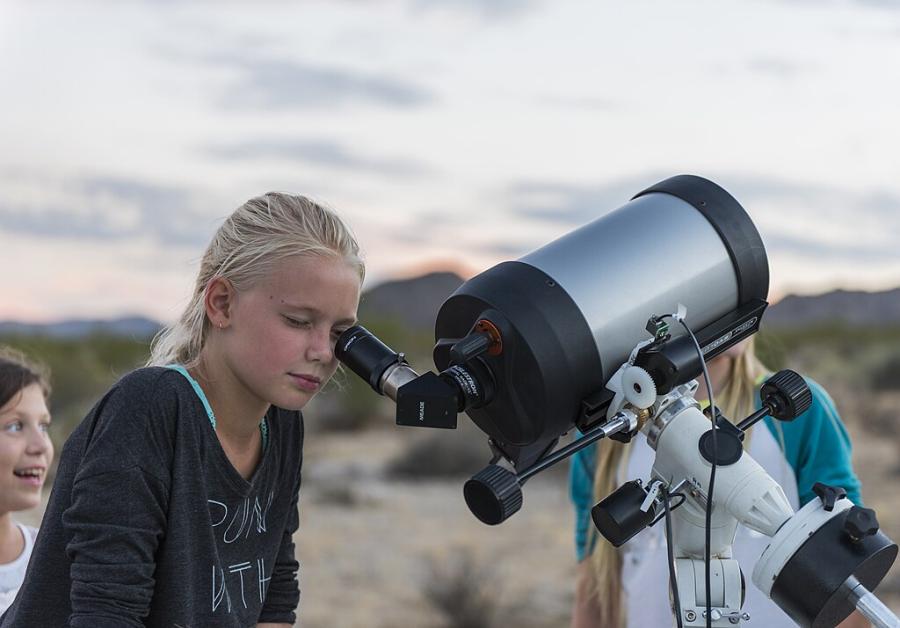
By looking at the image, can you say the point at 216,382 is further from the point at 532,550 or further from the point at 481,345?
the point at 532,550

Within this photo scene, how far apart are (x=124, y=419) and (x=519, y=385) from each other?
29.9 inches

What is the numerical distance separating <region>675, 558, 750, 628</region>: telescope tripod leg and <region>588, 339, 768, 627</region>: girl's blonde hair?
3.27 feet

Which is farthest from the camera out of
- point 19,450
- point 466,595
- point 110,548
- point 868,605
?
point 466,595

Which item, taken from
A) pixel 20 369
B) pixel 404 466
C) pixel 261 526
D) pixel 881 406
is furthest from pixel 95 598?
pixel 881 406

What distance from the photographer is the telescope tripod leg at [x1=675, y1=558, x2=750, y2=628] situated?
1.77 meters

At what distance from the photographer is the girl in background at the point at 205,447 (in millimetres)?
1926

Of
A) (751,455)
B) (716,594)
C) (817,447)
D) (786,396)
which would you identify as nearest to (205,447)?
(716,594)

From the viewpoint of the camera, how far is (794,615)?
1.71m

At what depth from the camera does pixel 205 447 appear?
6.93 ft

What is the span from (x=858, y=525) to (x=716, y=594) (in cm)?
27

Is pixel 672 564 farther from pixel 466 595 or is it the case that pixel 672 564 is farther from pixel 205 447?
pixel 466 595

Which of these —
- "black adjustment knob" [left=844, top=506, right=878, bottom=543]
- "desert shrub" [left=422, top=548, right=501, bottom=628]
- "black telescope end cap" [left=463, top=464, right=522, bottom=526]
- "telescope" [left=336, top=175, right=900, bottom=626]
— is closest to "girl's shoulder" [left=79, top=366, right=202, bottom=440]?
"telescope" [left=336, top=175, right=900, bottom=626]

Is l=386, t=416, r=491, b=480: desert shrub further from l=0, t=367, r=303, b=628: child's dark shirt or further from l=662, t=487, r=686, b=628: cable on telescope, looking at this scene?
l=662, t=487, r=686, b=628: cable on telescope

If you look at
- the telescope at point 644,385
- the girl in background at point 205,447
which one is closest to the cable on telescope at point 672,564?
the telescope at point 644,385
